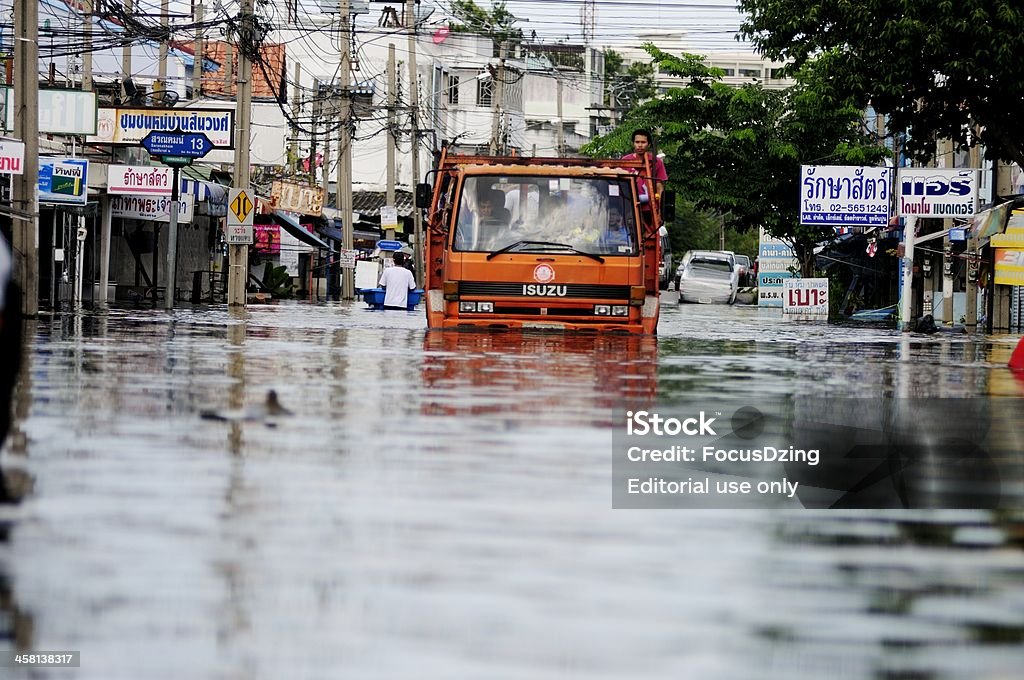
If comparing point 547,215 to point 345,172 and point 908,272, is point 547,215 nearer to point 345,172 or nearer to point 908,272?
point 908,272

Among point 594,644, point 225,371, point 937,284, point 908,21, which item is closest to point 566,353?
point 225,371

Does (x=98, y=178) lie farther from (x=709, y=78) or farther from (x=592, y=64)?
(x=592, y=64)

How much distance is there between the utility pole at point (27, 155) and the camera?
27.8 meters

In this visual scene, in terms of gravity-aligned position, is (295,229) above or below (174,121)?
below

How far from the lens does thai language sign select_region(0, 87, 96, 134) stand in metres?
34.4

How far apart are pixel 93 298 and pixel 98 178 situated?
283cm

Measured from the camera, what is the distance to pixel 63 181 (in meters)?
35.3

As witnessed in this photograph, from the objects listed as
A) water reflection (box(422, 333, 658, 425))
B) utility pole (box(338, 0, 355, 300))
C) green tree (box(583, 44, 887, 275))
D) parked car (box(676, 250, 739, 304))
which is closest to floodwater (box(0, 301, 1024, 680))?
water reflection (box(422, 333, 658, 425))

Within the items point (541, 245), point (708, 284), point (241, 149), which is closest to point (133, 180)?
point (241, 149)

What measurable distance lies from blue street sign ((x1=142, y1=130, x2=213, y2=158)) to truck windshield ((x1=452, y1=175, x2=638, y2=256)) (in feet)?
42.1

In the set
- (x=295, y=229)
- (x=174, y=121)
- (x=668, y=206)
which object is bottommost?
(x=668, y=206)

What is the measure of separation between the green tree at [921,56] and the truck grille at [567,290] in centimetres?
683

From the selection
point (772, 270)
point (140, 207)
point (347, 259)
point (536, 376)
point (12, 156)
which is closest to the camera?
point (536, 376)

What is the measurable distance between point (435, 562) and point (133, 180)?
3761 cm
